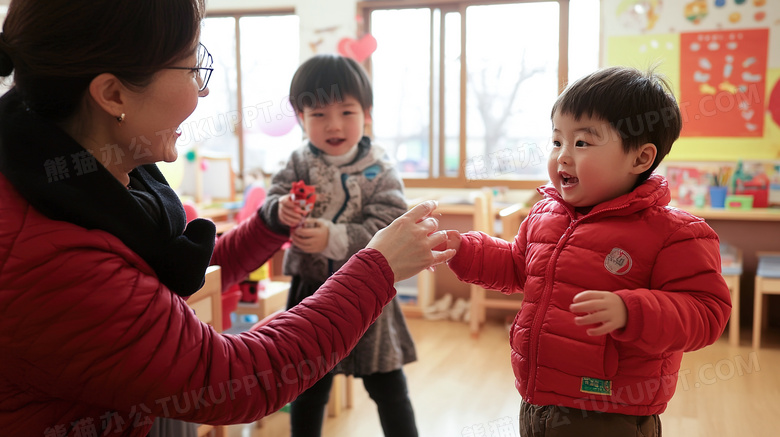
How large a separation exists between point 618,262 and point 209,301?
1.09 metres

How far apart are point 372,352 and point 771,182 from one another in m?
3.24

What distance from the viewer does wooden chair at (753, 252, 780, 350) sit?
330 centimetres

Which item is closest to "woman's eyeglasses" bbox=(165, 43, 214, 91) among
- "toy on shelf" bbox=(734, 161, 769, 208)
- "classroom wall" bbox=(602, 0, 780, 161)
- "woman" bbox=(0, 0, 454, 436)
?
"woman" bbox=(0, 0, 454, 436)

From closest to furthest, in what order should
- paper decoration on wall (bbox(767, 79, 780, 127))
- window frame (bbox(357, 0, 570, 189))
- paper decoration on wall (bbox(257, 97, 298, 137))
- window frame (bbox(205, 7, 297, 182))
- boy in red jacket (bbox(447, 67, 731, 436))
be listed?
boy in red jacket (bbox(447, 67, 731, 436)), paper decoration on wall (bbox(767, 79, 780, 127)), window frame (bbox(357, 0, 570, 189)), paper decoration on wall (bbox(257, 97, 298, 137)), window frame (bbox(205, 7, 297, 182))

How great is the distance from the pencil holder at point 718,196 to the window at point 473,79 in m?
1.07

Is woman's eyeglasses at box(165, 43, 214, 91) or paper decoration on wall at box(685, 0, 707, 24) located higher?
paper decoration on wall at box(685, 0, 707, 24)

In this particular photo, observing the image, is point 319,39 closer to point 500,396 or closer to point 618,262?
point 500,396

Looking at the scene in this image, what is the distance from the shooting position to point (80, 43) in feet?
2.65

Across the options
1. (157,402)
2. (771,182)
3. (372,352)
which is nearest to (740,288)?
(771,182)

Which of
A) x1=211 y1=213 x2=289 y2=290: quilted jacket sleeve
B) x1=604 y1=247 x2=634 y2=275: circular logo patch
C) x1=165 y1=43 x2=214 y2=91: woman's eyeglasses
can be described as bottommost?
x1=211 y1=213 x2=289 y2=290: quilted jacket sleeve

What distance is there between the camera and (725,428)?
97.0 inches

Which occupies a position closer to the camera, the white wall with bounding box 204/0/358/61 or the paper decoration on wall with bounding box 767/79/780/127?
the paper decoration on wall with bounding box 767/79/780/127

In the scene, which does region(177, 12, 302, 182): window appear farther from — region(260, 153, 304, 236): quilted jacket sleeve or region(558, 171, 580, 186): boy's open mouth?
region(558, 171, 580, 186): boy's open mouth

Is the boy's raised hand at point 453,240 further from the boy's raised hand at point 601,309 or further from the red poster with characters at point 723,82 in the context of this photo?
the red poster with characters at point 723,82
